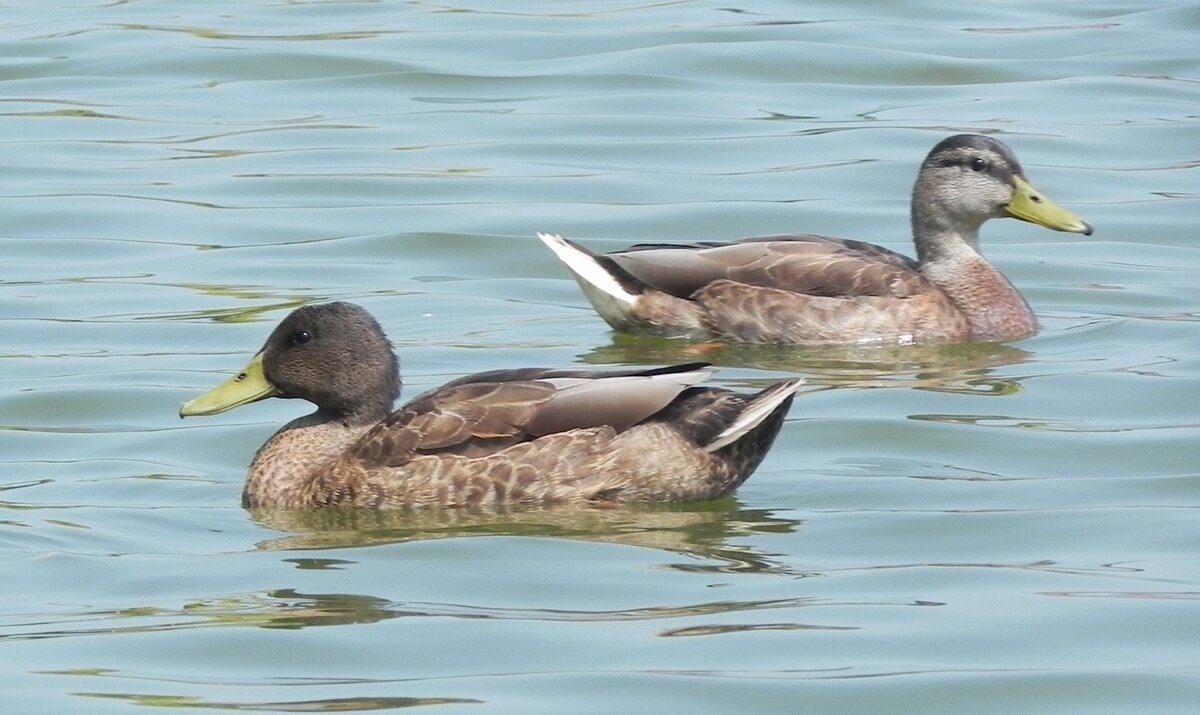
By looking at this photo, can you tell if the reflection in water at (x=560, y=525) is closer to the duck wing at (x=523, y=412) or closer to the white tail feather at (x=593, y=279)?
the duck wing at (x=523, y=412)

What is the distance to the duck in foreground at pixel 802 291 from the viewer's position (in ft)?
45.0

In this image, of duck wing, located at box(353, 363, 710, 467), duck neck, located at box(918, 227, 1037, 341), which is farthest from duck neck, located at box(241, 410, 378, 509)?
duck neck, located at box(918, 227, 1037, 341)

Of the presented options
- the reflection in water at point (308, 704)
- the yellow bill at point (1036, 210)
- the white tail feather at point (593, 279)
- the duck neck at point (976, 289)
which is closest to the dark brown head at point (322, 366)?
the reflection in water at point (308, 704)

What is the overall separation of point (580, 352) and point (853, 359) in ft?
4.68

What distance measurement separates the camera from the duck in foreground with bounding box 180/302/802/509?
992 centimetres

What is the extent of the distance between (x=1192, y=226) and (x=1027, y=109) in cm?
382

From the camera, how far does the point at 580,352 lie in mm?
13406

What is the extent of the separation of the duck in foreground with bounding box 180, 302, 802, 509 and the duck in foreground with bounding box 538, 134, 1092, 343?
12.0 feet

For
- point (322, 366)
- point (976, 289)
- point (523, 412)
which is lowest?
point (976, 289)

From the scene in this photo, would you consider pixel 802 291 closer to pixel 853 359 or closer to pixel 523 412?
pixel 853 359

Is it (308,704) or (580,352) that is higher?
(308,704)

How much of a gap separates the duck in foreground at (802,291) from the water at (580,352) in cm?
22

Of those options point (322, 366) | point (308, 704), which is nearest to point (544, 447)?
point (322, 366)

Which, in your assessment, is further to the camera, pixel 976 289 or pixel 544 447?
pixel 976 289
